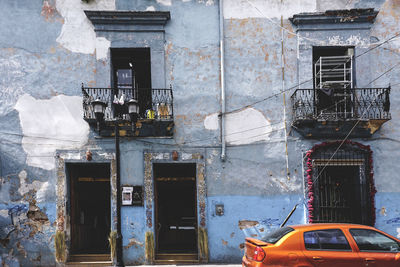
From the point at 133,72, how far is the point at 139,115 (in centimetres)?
156

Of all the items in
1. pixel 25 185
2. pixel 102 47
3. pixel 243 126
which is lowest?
pixel 25 185

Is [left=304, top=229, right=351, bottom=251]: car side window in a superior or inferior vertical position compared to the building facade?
inferior

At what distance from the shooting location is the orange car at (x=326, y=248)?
4766 mm

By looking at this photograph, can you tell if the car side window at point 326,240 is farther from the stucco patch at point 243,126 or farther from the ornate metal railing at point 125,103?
the ornate metal railing at point 125,103

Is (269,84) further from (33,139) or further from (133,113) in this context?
(33,139)

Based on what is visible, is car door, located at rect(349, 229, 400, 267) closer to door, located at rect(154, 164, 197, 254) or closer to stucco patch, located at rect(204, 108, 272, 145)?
stucco patch, located at rect(204, 108, 272, 145)

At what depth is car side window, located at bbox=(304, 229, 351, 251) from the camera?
4.89m

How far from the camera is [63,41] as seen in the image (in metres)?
7.85

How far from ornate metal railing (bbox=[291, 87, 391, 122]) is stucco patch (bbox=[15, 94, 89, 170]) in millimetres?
6322

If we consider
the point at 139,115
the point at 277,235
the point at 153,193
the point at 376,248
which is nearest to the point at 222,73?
the point at 139,115

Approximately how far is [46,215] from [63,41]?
5.09 m

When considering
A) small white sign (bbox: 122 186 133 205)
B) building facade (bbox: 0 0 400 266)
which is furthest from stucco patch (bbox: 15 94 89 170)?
small white sign (bbox: 122 186 133 205)

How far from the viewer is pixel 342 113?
25.9ft

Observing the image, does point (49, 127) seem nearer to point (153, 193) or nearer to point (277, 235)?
point (153, 193)
